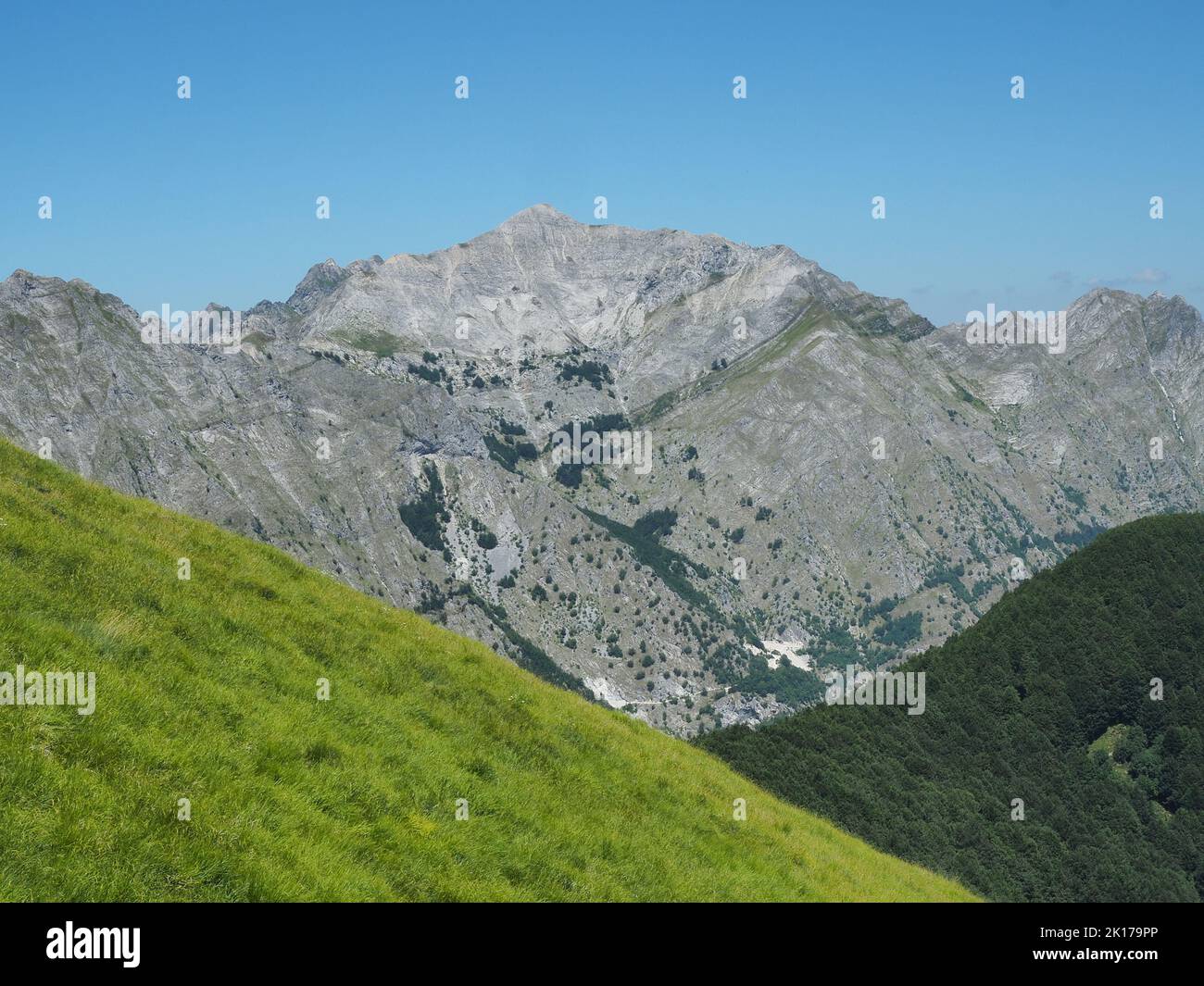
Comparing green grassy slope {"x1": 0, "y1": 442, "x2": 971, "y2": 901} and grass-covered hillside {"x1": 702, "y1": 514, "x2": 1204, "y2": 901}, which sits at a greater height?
green grassy slope {"x1": 0, "y1": 442, "x2": 971, "y2": 901}

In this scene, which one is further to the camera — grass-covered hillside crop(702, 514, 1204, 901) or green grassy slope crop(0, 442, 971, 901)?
grass-covered hillside crop(702, 514, 1204, 901)

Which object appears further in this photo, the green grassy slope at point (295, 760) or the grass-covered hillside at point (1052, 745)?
the grass-covered hillside at point (1052, 745)

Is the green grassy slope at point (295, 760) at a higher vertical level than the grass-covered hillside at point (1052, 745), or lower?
higher

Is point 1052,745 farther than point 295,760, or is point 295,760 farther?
point 1052,745
